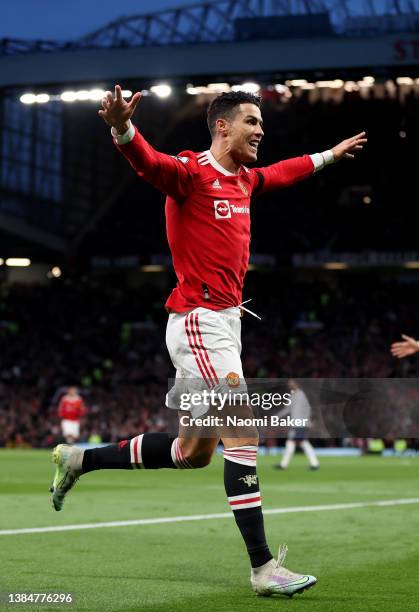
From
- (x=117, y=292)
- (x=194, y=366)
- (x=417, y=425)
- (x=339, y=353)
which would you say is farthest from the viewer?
(x=117, y=292)

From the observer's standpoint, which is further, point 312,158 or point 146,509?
point 146,509

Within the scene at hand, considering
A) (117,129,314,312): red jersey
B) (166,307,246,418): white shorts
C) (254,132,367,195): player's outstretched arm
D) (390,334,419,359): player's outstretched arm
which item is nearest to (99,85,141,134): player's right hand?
(117,129,314,312): red jersey

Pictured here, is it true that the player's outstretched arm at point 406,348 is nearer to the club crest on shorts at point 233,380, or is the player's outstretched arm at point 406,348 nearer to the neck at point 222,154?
the club crest on shorts at point 233,380

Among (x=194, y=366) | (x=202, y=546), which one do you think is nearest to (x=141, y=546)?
(x=202, y=546)

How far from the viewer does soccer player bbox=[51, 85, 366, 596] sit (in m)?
5.95

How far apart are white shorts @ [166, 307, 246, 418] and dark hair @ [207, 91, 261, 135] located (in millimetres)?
1177

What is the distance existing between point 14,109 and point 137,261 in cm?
764

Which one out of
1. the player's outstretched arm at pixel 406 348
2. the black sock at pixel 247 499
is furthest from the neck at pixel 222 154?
the black sock at pixel 247 499

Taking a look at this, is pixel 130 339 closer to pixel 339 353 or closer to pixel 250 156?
pixel 339 353

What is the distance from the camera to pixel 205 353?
6145 millimetres

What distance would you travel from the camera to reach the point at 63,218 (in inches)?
1695

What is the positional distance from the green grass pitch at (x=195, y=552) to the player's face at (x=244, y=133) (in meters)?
2.54

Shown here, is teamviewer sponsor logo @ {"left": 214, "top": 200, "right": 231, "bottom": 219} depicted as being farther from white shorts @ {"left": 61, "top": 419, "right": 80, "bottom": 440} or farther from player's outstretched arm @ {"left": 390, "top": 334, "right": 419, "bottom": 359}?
white shorts @ {"left": 61, "top": 419, "right": 80, "bottom": 440}

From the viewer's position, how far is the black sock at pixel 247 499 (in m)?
5.93
